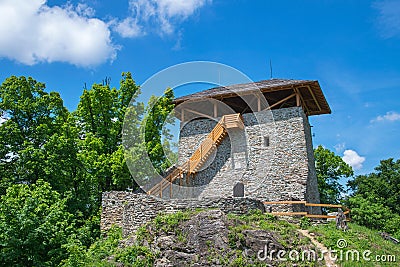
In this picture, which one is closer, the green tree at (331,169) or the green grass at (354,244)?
the green grass at (354,244)

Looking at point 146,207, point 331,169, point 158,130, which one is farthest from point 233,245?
point 331,169

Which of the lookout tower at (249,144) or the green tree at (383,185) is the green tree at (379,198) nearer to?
the green tree at (383,185)

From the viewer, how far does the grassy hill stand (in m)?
13.5

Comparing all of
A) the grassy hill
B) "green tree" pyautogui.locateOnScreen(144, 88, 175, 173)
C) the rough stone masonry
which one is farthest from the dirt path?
"green tree" pyautogui.locateOnScreen(144, 88, 175, 173)

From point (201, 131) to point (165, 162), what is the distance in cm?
255

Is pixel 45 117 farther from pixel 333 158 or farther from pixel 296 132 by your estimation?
pixel 333 158

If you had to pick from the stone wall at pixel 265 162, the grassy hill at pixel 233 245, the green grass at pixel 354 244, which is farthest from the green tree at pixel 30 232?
the green grass at pixel 354 244

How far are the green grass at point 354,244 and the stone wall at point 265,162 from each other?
3.82 metres

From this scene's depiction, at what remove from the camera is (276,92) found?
22.5m

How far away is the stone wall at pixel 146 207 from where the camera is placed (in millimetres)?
16297

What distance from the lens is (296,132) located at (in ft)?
68.7

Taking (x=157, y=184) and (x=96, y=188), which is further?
(x=96, y=188)

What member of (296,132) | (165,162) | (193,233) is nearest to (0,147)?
(165,162)

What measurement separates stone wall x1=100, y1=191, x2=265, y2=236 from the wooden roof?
6.58 meters
